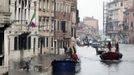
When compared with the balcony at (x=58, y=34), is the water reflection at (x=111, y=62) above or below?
below

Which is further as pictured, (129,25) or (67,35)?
(129,25)

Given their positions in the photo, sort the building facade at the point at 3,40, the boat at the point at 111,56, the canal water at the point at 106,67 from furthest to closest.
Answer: the boat at the point at 111,56
the canal water at the point at 106,67
the building facade at the point at 3,40

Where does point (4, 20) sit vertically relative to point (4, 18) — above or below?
below

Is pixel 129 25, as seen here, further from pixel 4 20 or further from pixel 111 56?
pixel 4 20

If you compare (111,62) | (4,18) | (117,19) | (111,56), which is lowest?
(111,62)

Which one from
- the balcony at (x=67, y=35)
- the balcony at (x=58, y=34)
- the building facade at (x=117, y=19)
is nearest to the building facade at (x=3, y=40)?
the balcony at (x=58, y=34)

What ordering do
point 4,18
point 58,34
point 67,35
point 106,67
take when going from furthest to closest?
point 67,35 < point 58,34 < point 106,67 < point 4,18

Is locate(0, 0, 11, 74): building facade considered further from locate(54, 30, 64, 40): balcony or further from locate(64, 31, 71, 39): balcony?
locate(64, 31, 71, 39): balcony

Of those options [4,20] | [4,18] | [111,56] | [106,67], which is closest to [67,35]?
[111,56]

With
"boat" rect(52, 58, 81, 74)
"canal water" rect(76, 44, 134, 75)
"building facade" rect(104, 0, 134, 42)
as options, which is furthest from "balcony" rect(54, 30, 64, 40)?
"building facade" rect(104, 0, 134, 42)

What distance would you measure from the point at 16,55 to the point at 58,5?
24647 mm

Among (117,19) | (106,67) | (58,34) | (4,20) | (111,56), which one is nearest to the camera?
(4,20)

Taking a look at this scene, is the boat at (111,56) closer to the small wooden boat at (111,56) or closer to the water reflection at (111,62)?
the small wooden boat at (111,56)

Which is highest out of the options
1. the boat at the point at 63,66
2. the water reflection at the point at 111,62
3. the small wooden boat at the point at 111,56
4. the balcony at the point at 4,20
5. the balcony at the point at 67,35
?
the balcony at the point at 4,20
